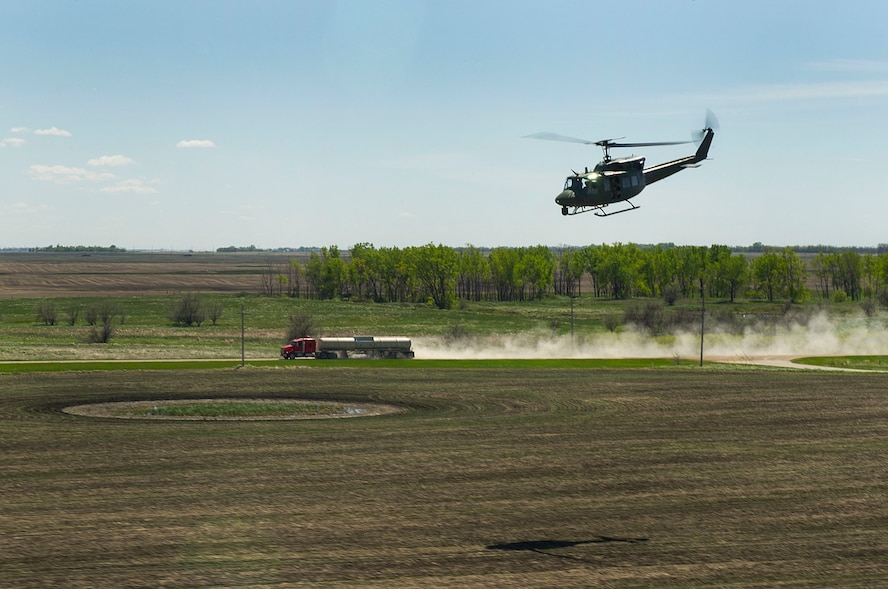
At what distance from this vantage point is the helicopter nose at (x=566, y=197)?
43344mm

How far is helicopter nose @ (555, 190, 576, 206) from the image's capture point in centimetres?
4334

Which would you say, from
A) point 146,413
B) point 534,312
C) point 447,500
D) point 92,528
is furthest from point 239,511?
point 534,312

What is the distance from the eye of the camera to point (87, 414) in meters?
53.8

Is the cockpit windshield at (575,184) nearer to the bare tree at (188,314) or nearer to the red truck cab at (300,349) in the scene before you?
the red truck cab at (300,349)

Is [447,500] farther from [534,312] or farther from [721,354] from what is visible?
[534,312]

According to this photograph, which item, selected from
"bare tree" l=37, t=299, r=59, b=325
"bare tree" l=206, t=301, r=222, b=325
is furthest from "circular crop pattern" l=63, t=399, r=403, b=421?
"bare tree" l=37, t=299, r=59, b=325

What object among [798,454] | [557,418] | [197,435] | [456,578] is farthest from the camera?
[557,418]

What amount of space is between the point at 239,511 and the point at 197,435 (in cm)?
1576

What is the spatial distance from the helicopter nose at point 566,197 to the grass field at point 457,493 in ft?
35.4

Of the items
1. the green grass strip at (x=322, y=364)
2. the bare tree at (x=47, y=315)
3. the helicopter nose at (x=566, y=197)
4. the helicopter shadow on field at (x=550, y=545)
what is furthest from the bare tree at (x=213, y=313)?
the helicopter shadow on field at (x=550, y=545)

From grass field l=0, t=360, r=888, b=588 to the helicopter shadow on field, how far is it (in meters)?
0.10

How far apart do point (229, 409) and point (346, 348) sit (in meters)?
33.8

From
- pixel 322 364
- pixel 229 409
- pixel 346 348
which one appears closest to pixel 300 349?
pixel 346 348

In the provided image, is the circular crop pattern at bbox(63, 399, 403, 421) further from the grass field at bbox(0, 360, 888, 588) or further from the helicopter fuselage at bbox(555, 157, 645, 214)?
the helicopter fuselage at bbox(555, 157, 645, 214)
